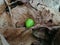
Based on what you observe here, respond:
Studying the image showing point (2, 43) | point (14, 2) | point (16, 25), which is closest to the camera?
point (2, 43)

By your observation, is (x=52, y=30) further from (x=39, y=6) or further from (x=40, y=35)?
(x=39, y=6)

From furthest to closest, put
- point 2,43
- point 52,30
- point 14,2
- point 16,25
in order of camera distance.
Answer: point 14,2 → point 16,25 → point 52,30 → point 2,43

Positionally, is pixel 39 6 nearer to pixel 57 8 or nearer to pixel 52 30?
pixel 57 8

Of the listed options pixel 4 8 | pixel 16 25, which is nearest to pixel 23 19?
pixel 16 25

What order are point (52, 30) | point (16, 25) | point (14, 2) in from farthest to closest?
point (14, 2) < point (16, 25) < point (52, 30)

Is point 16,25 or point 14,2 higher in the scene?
point 14,2

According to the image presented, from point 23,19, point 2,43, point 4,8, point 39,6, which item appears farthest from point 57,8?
point 2,43

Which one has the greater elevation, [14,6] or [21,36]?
[14,6]

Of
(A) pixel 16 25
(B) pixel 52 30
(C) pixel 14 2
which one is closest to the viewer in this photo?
(B) pixel 52 30

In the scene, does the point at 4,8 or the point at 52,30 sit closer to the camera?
the point at 52,30
